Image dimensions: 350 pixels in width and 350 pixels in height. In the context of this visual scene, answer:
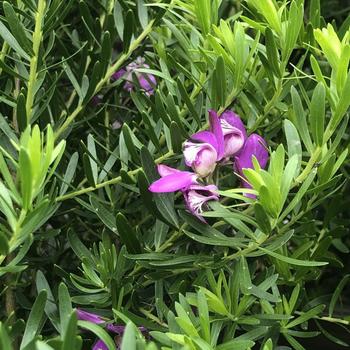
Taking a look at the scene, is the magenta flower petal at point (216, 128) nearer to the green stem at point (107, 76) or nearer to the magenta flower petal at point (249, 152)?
the magenta flower petal at point (249, 152)

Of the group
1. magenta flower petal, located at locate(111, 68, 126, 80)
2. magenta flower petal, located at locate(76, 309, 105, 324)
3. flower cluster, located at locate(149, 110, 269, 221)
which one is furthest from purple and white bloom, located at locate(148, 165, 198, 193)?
magenta flower petal, located at locate(111, 68, 126, 80)

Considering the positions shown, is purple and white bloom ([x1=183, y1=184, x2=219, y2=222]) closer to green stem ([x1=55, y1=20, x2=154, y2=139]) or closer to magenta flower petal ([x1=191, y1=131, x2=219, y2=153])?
magenta flower petal ([x1=191, y1=131, x2=219, y2=153])

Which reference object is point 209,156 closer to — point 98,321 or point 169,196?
point 169,196

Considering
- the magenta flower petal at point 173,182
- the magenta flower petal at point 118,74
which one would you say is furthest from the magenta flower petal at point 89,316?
the magenta flower petal at point 118,74

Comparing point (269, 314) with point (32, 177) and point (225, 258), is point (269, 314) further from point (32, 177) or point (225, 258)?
point (32, 177)

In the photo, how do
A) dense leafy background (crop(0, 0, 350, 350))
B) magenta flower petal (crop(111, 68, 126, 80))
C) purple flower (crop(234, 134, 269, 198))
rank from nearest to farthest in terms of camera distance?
dense leafy background (crop(0, 0, 350, 350)), purple flower (crop(234, 134, 269, 198)), magenta flower petal (crop(111, 68, 126, 80))

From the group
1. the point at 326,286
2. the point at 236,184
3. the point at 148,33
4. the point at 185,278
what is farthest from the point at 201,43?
the point at 326,286

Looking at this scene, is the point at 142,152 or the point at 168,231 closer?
the point at 142,152

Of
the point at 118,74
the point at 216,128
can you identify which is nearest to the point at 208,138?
the point at 216,128
